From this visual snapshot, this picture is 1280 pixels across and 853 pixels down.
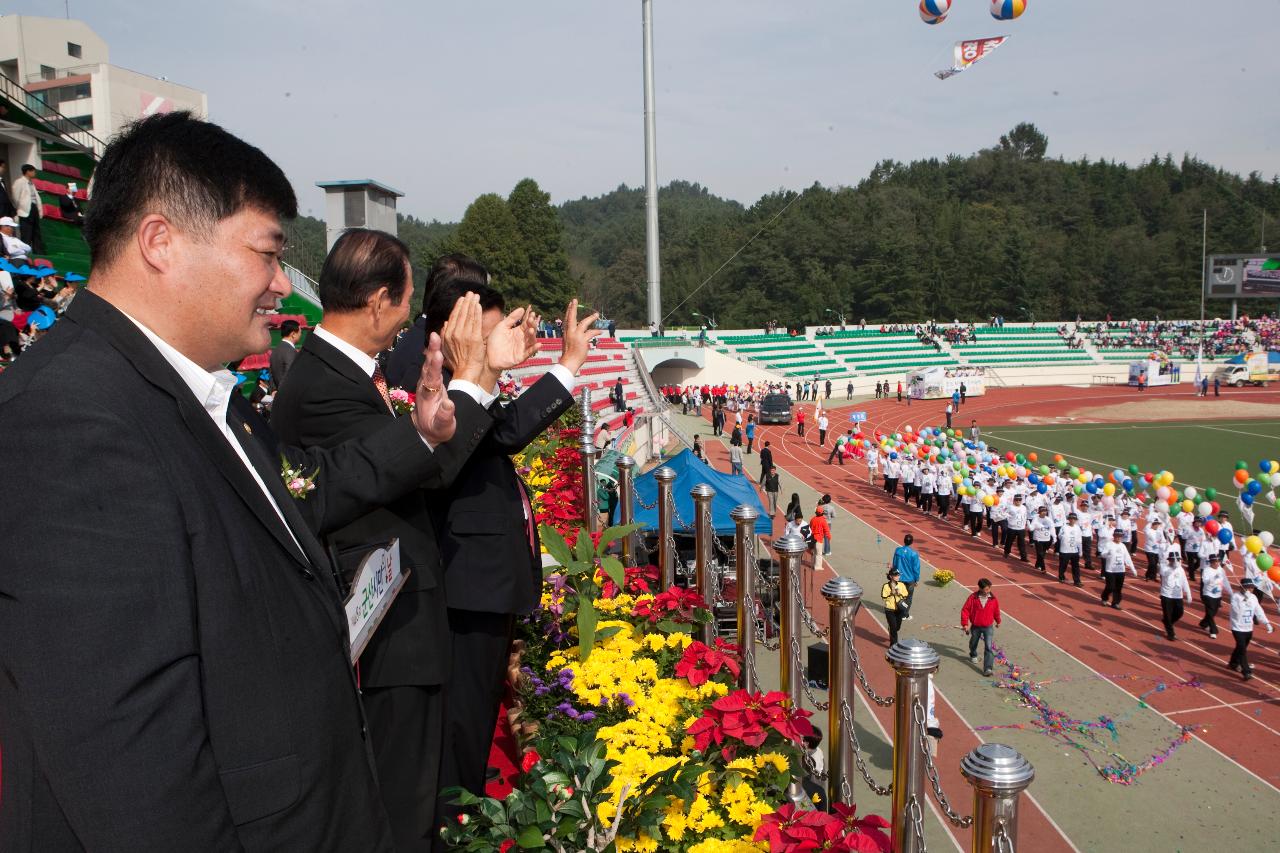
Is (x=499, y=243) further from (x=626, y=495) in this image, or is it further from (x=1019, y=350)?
(x=626, y=495)

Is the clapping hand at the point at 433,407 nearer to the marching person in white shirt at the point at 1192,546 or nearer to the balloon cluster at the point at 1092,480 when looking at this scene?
the balloon cluster at the point at 1092,480

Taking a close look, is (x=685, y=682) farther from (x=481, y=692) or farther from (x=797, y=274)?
(x=797, y=274)

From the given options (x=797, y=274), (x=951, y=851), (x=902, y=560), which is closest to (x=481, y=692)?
(x=951, y=851)

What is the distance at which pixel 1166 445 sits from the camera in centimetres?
2761

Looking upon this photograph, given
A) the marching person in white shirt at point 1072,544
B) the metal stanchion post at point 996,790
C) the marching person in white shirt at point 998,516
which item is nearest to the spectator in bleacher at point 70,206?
the metal stanchion post at point 996,790

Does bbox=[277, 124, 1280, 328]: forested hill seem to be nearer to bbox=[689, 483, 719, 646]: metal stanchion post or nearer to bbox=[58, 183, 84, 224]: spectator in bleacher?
bbox=[58, 183, 84, 224]: spectator in bleacher

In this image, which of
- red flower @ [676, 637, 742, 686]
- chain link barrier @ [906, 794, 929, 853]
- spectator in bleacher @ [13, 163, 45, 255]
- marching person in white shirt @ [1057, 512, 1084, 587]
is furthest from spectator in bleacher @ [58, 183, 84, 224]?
marching person in white shirt @ [1057, 512, 1084, 587]

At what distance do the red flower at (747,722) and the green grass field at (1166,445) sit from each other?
20.1m

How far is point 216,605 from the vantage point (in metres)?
1.11

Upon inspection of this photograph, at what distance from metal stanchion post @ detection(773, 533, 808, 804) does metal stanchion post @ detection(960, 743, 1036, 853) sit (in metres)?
1.20

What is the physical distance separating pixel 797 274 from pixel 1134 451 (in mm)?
49498

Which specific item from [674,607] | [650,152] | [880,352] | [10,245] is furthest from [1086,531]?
[880,352]

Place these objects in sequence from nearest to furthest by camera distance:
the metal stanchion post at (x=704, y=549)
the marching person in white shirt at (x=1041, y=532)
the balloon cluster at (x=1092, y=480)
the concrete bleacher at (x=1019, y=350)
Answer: the metal stanchion post at (x=704, y=549)
the marching person in white shirt at (x=1041, y=532)
the balloon cluster at (x=1092, y=480)
the concrete bleacher at (x=1019, y=350)

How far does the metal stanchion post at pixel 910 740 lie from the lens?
7.06 feet
